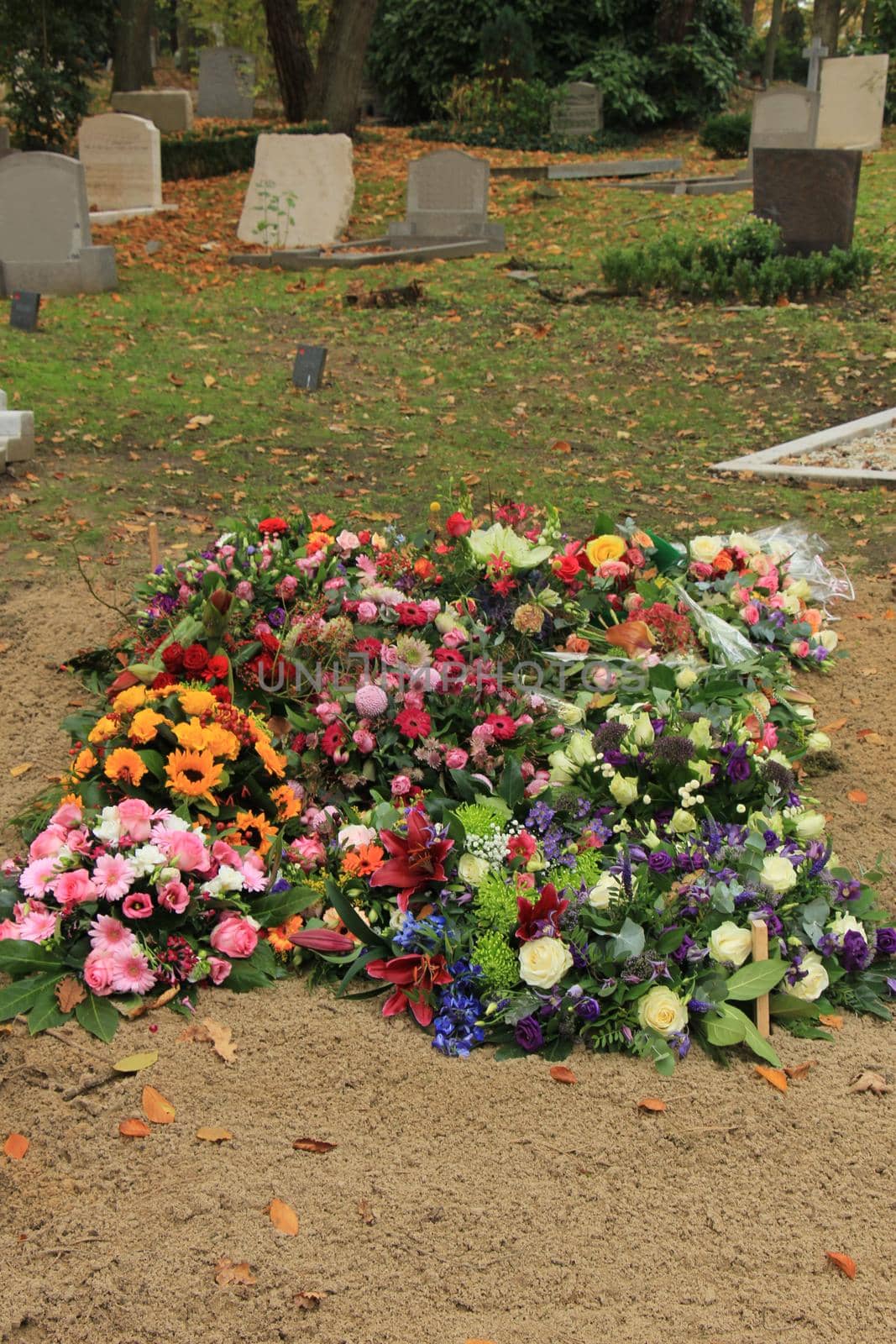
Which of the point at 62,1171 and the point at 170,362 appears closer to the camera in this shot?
the point at 62,1171

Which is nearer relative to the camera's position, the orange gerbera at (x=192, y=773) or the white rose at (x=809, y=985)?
the white rose at (x=809, y=985)

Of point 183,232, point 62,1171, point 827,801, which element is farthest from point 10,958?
point 183,232

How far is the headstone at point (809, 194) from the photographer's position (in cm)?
1197

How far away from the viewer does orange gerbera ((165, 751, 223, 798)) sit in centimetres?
369

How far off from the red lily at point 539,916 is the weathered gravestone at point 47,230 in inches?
421

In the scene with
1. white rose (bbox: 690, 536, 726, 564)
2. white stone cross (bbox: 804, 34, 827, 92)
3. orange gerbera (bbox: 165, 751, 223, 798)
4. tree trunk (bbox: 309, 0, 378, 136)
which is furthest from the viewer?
tree trunk (bbox: 309, 0, 378, 136)

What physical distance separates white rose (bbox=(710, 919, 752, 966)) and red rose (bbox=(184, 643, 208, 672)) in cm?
184

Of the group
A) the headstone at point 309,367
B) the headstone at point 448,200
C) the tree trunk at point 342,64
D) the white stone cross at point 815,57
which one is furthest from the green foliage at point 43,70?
the headstone at point 309,367

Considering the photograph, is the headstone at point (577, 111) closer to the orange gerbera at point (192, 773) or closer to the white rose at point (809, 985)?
the orange gerbera at point (192, 773)

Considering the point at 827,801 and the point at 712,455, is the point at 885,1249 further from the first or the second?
the point at 712,455

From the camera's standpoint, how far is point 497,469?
807 cm

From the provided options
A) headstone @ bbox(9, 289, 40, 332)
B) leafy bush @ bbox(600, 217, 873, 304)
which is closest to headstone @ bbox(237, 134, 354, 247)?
leafy bush @ bbox(600, 217, 873, 304)

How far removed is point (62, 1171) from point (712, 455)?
6.68m

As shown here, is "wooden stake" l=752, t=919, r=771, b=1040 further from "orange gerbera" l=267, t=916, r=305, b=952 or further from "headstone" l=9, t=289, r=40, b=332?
"headstone" l=9, t=289, r=40, b=332
